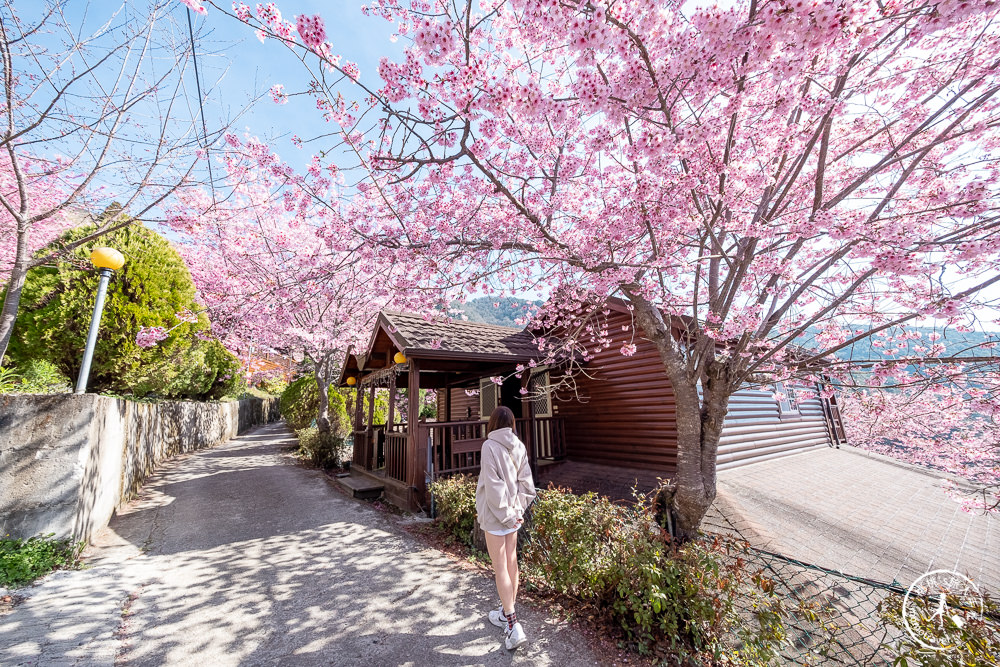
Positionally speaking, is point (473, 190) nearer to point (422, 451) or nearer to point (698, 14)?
point (698, 14)

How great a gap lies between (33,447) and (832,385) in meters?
9.06

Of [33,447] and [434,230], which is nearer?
[33,447]

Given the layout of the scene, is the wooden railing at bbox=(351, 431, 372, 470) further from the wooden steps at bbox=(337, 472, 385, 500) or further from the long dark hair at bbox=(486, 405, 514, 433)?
the long dark hair at bbox=(486, 405, 514, 433)

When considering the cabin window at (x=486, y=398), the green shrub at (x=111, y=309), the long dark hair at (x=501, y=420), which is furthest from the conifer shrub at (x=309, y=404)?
the long dark hair at (x=501, y=420)

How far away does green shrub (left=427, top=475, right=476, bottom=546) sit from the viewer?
5.38 m

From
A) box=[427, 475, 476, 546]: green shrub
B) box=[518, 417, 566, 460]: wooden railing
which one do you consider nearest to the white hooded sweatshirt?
box=[427, 475, 476, 546]: green shrub

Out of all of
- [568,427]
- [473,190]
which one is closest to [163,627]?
[473,190]

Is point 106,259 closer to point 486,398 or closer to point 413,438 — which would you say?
point 413,438

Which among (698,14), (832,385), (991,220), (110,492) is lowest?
(110,492)

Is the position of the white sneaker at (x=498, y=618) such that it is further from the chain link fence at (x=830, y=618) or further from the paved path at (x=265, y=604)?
the chain link fence at (x=830, y=618)

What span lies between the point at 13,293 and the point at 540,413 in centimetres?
965

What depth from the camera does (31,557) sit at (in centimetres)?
405

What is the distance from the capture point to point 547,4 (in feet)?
9.99

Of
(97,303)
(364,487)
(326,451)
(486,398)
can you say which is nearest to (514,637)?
(364,487)
